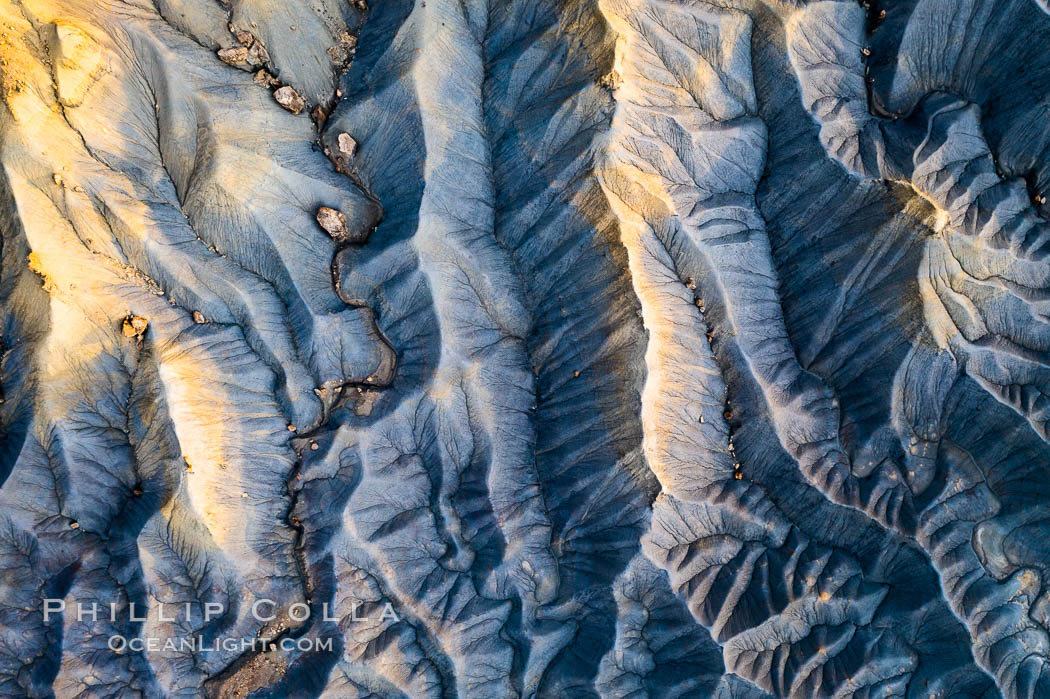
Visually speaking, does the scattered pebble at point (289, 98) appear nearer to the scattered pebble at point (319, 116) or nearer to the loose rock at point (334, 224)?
the scattered pebble at point (319, 116)

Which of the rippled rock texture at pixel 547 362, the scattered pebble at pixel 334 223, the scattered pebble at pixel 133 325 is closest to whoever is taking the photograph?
the rippled rock texture at pixel 547 362

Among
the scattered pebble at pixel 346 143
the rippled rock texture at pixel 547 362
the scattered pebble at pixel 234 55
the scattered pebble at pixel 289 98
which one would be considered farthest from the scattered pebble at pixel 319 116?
the scattered pebble at pixel 234 55

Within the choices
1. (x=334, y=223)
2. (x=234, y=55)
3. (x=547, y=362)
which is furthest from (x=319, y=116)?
(x=547, y=362)

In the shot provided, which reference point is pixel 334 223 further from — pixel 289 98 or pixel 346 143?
pixel 289 98

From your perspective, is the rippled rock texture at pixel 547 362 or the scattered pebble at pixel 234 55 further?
the scattered pebble at pixel 234 55

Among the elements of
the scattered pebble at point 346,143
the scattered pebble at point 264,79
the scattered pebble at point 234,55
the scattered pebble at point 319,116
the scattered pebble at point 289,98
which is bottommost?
the scattered pebble at point 346,143

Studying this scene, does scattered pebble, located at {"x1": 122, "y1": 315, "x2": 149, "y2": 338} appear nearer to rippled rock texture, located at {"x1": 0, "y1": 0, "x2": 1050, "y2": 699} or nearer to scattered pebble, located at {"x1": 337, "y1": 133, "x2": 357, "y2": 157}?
rippled rock texture, located at {"x1": 0, "y1": 0, "x2": 1050, "y2": 699}

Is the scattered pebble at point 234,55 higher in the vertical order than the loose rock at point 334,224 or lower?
higher

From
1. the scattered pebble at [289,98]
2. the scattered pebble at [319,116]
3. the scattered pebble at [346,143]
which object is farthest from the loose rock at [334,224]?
the scattered pebble at [289,98]

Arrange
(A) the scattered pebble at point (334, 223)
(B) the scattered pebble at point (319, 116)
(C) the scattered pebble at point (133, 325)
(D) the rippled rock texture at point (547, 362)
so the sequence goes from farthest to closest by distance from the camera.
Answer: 1. (B) the scattered pebble at point (319, 116)
2. (A) the scattered pebble at point (334, 223)
3. (C) the scattered pebble at point (133, 325)
4. (D) the rippled rock texture at point (547, 362)
